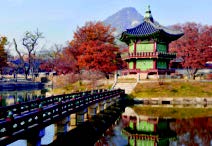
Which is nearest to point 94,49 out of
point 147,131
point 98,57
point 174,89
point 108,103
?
point 98,57

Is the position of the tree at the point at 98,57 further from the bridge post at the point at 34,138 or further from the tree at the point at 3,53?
the bridge post at the point at 34,138

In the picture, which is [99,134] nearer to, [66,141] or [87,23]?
[66,141]

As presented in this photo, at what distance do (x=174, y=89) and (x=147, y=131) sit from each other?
2502cm

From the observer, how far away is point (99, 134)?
20.1 metres

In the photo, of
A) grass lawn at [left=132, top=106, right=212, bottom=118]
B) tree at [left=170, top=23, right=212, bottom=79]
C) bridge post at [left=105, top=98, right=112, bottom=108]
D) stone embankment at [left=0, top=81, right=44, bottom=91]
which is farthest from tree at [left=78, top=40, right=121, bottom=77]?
grass lawn at [left=132, top=106, right=212, bottom=118]

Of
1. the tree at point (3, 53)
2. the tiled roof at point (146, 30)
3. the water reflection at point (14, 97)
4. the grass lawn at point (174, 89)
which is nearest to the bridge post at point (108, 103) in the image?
the grass lawn at point (174, 89)

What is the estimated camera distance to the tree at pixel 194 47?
63.9 meters

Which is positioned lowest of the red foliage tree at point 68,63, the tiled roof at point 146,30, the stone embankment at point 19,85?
the stone embankment at point 19,85

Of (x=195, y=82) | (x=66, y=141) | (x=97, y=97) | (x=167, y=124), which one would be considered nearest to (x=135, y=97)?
(x=195, y=82)

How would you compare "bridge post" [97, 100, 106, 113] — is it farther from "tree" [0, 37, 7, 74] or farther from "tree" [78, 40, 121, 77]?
"tree" [0, 37, 7, 74]

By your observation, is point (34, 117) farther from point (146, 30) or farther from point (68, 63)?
point (68, 63)

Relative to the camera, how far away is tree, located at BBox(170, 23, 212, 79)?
63.9 m

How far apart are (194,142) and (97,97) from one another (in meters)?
13.6

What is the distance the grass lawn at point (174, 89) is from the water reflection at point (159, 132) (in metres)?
16.1
